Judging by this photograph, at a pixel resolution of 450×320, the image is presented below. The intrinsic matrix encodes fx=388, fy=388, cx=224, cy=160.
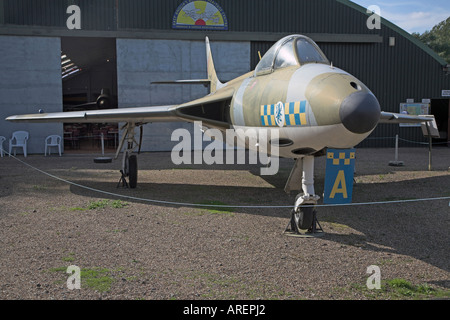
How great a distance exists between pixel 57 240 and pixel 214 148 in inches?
634

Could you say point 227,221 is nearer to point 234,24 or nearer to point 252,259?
point 252,259

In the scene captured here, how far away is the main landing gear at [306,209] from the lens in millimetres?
5977

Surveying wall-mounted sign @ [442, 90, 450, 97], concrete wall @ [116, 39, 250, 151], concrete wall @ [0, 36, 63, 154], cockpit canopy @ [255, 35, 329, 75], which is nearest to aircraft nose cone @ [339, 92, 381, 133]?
cockpit canopy @ [255, 35, 329, 75]

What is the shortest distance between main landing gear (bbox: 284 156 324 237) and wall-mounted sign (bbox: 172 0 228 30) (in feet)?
53.8

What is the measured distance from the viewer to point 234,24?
21047mm

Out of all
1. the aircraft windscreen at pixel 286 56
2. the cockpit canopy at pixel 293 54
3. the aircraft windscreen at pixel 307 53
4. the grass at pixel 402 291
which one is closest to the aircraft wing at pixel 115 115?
the cockpit canopy at pixel 293 54

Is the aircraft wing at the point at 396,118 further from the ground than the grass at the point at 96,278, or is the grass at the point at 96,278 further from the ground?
the aircraft wing at the point at 396,118

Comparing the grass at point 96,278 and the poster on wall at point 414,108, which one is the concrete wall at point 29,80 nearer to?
the grass at point 96,278

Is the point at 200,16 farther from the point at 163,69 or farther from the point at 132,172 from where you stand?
the point at 132,172

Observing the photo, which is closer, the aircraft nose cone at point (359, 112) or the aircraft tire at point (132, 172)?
the aircraft nose cone at point (359, 112)

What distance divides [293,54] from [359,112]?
217 centimetres

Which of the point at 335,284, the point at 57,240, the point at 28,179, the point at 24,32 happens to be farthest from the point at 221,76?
the point at 335,284

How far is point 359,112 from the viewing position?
4449mm

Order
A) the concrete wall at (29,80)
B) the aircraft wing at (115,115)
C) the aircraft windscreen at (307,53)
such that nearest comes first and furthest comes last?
1. the aircraft windscreen at (307,53)
2. the aircraft wing at (115,115)
3. the concrete wall at (29,80)
